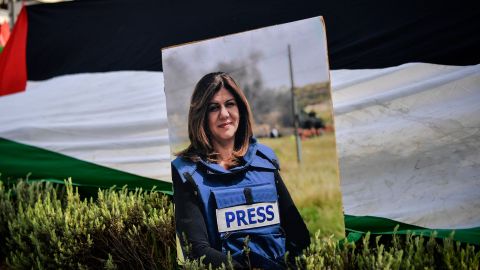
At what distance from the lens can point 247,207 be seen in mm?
3146

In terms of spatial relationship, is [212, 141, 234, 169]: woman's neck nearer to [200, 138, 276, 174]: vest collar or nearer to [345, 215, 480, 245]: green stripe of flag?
[200, 138, 276, 174]: vest collar

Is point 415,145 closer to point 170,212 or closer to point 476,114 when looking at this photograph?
point 476,114

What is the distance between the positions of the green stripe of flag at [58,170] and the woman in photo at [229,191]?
943mm

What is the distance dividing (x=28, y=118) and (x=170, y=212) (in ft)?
6.90

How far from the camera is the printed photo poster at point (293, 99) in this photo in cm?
305

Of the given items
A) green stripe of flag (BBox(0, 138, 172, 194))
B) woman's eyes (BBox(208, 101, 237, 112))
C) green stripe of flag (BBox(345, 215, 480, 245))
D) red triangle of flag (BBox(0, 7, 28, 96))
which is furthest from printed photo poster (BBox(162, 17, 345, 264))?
red triangle of flag (BBox(0, 7, 28, 96))

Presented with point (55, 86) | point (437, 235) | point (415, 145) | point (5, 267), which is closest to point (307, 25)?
point (415, 145)

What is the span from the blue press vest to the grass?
12cm

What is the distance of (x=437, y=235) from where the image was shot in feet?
10.2

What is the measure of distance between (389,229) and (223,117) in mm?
1334

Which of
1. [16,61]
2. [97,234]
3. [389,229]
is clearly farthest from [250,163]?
[16,61]

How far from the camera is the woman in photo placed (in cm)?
312

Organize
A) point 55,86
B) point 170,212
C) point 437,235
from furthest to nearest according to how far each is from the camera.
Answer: point 55,86 < point 170,212 < point 437,235

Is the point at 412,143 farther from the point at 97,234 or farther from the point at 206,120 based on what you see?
the point at 97,234
